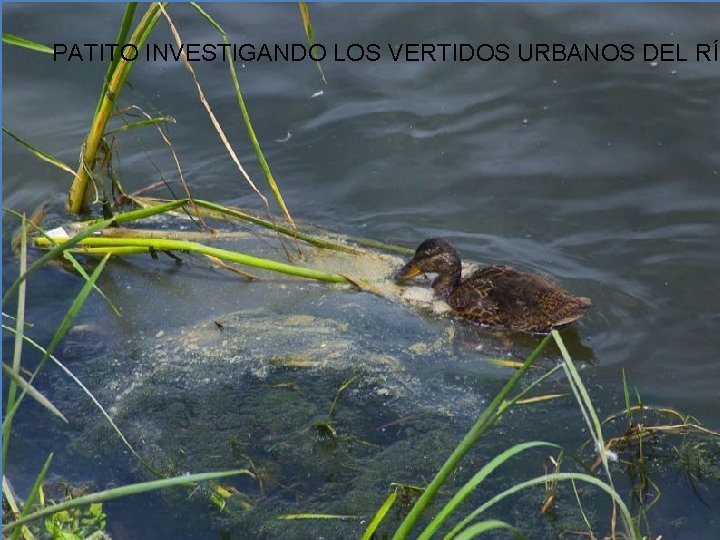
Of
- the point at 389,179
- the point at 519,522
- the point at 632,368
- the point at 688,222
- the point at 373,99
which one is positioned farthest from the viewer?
the point at 373,99

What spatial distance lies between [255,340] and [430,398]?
39.5 inches

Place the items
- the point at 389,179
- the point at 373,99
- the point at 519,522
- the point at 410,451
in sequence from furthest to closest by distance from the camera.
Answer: the point at 373,99
the point at 389,179
the point at 410,451
the point at 519,522

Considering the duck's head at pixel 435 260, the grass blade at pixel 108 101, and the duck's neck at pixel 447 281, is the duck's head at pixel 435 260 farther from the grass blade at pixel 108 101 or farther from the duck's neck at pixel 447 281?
the grass blade at pixel 108 101

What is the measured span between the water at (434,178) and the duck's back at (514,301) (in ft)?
0.60

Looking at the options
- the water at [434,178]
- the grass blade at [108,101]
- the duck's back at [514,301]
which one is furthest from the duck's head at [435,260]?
the grass blade at [108,101]

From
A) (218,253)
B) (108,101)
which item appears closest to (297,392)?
(218,253)

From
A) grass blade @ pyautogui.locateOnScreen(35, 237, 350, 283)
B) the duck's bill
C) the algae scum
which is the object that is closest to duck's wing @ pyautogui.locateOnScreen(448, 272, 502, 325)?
the algae scum

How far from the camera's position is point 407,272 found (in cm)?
596

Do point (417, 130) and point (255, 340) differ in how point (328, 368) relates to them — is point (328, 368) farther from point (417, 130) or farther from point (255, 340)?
point (417, 130)

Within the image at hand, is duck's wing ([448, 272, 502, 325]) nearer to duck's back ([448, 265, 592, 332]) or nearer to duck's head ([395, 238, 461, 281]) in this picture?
duck's back ([448, 265, 592, 332])

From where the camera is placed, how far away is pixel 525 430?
451cm

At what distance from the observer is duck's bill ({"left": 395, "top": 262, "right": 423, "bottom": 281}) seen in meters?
5.92

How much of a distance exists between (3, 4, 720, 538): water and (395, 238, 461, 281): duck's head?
1.28 feet

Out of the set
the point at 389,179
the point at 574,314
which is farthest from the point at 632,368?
the point at 389,179
